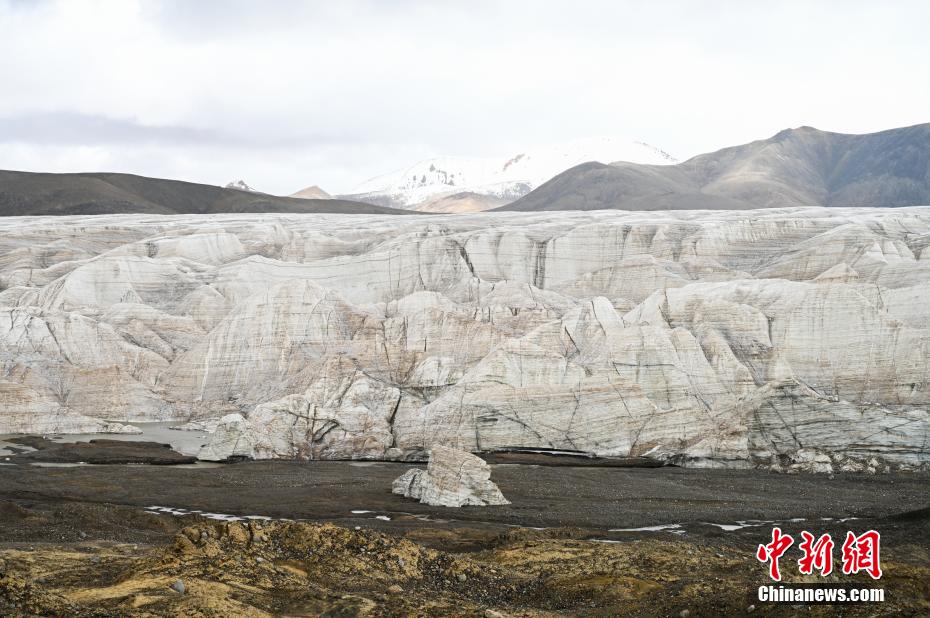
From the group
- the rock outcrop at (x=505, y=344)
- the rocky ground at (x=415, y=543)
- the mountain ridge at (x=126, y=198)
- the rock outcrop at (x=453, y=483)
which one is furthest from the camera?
the mountain ridge at (x=126, y=198)

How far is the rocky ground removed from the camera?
1642 cm

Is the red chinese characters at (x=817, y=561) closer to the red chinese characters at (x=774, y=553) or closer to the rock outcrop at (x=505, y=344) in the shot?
the red chinese characters at (x=774, y=553)

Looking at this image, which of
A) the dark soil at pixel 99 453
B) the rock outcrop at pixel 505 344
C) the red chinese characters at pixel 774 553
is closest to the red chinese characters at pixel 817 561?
the red chinese characters at pixel 774 553

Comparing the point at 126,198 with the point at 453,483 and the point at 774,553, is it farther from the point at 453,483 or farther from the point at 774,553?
the point at 774,553

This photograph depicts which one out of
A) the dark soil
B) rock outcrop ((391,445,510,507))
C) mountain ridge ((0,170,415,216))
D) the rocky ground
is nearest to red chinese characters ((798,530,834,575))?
the rocky ground

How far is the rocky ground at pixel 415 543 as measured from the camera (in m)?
16.4

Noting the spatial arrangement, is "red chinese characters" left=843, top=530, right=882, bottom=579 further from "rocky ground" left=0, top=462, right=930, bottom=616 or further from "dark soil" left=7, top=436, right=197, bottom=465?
"dark soil" left=7, top=436, right=197, bottom=465

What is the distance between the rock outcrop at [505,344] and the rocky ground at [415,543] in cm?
510

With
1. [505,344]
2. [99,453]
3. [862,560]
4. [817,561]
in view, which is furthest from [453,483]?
[99,453]

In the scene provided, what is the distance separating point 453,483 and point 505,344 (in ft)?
52.4

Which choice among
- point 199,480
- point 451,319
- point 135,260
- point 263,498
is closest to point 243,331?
point 451,319

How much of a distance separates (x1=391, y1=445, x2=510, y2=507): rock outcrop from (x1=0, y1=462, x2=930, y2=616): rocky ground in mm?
669

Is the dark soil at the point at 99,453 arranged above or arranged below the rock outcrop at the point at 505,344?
below

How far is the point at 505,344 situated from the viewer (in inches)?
1849
